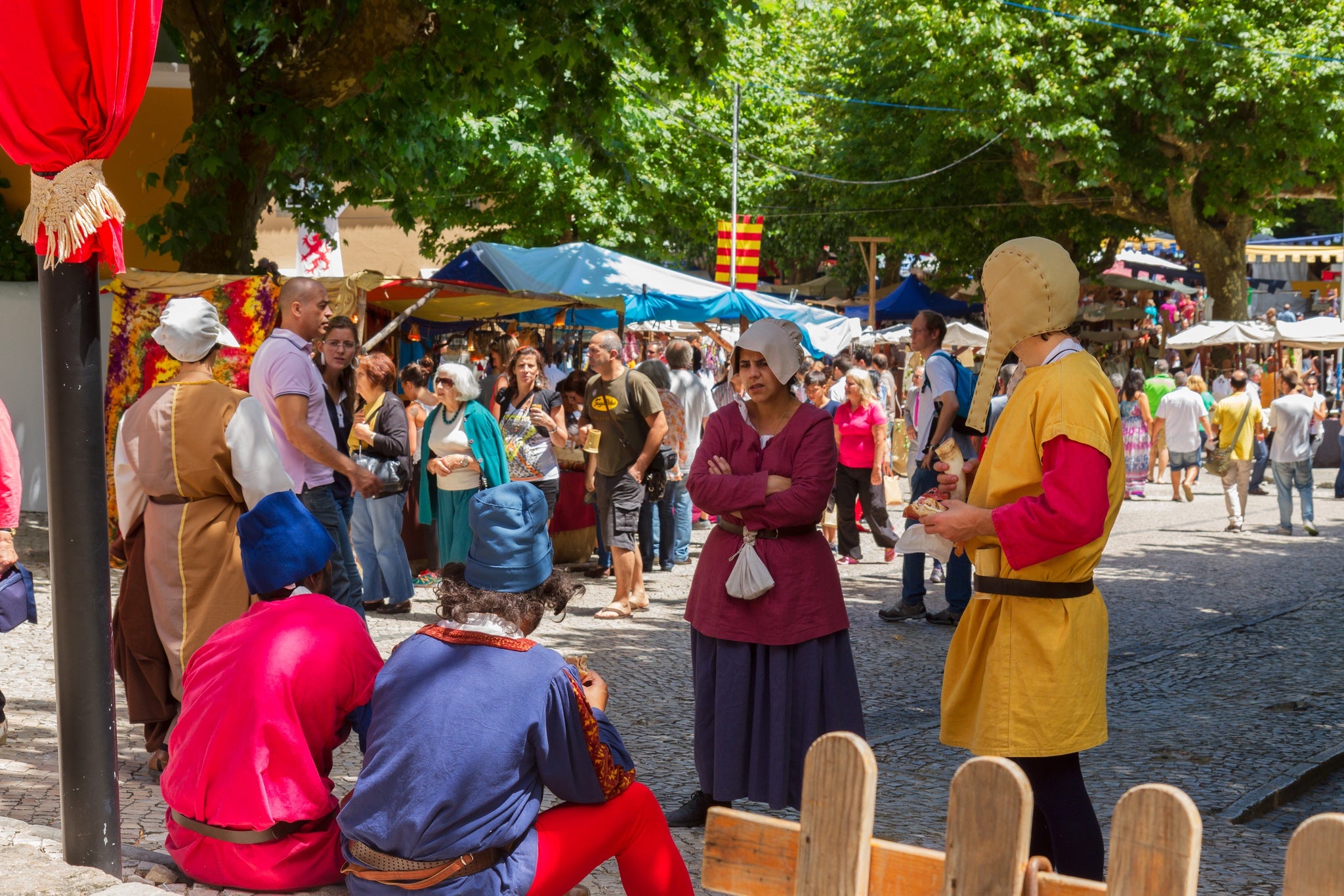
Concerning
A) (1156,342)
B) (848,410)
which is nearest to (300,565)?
(848,410)

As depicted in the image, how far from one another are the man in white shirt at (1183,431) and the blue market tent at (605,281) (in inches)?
228

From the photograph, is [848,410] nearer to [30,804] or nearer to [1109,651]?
[1109,651]

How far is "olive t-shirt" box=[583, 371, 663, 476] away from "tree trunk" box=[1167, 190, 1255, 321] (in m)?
19.4

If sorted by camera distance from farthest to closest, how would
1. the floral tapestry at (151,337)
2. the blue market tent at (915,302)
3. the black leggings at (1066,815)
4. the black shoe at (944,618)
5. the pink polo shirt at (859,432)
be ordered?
the blue market tent at (915,302) → the pink polo shirt at (859,432) → the floral tapestry at (151,337) → the black shoe at (944,618) → the black leggings at (1066,815)

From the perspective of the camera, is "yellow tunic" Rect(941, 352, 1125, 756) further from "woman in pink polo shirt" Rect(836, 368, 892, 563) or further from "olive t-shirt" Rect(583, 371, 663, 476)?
"woman in pink polo shirt" Rect(836, 368, 892, 563)

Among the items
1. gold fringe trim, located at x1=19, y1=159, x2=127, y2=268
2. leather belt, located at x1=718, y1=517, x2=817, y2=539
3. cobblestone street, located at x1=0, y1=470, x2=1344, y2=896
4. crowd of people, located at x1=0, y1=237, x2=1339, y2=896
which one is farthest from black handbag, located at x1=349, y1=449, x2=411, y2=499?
gold fringe trim, located at x1=19, y1=159, x2=127, y2=268

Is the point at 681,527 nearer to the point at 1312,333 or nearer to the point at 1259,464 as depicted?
the point at 1259,464

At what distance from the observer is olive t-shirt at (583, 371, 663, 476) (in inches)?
361

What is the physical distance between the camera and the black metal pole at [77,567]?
11.8 ft

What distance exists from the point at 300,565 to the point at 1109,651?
20.0 feet

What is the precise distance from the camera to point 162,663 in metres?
5.05

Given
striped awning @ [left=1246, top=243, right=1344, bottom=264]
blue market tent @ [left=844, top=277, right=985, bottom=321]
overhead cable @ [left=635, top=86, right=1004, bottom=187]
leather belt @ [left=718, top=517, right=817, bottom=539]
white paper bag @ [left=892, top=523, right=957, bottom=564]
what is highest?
overhead cable @ [left=635, top=86, right=1004, bottom=187]

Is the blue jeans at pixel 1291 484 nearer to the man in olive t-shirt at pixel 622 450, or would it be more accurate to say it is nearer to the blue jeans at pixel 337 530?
the man in olive t-shirt at pixel 622 450

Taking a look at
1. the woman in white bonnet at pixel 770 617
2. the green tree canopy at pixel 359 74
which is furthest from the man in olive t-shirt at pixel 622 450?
the woman in white bonnet at pixel 770 617
